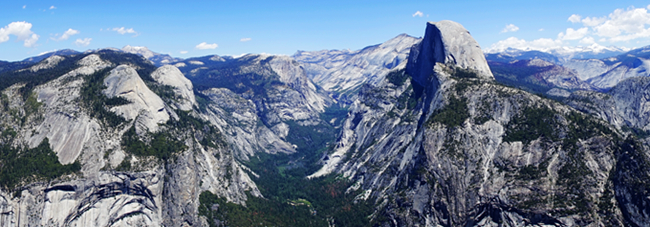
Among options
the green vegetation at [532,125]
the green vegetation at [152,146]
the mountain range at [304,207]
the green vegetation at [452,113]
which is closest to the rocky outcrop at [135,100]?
the mountain range at [304,207]

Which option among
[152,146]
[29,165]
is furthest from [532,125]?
[29,165]

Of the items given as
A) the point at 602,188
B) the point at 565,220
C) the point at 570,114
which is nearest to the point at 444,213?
the point at 565,220

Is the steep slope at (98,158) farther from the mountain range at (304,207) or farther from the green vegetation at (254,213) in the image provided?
the green vegetation at (254,213)

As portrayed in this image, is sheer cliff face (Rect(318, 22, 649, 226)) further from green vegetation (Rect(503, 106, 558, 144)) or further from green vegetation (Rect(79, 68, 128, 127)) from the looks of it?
green vegetation (Rect(79, 68, 128, 127))

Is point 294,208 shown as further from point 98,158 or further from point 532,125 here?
point 532,125

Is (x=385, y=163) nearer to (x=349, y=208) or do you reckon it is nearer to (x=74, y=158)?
(x=349, y=208)

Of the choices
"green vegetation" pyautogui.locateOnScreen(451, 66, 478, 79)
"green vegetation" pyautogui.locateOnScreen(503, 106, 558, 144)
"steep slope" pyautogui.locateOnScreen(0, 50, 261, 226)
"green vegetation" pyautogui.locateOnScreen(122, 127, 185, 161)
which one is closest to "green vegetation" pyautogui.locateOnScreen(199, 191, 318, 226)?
"steep slope" pyautogui.locateOnScreen(0, 50, 261, 226)
